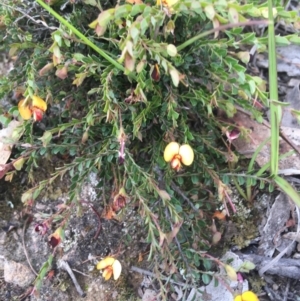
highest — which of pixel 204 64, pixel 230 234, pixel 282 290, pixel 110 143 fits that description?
pixel 204 64

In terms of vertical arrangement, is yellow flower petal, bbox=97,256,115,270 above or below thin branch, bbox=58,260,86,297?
above

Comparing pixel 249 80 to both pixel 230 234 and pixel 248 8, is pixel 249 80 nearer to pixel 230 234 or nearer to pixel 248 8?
pixel 248 8

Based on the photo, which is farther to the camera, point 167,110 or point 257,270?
point 257,270

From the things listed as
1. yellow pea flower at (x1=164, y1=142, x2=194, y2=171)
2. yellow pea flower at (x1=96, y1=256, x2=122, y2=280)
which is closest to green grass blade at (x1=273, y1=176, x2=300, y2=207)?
yellow pea flower at (x1=164, y1=142, x2=194, y2=171)

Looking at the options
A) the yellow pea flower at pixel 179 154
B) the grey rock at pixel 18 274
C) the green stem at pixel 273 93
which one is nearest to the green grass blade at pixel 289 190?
the green stem at pixel 273 93

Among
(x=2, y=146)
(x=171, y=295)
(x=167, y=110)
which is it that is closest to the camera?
(x=167, y=110)

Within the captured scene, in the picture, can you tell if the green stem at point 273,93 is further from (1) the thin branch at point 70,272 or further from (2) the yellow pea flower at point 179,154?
(1) the thin branch at point 70,272

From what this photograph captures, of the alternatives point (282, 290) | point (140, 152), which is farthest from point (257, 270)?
point (140, 152)

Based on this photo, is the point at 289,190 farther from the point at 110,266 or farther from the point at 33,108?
the point at 33,108

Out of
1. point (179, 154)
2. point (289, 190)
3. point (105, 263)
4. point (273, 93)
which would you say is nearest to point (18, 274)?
point (105, 263)

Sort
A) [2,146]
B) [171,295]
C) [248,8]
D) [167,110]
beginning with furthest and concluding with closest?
[2,146] < [171,295] < [167,110] < [248,8]

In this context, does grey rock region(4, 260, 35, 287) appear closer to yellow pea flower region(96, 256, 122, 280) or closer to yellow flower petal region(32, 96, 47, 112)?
yellow pea flower region(96, 256, 122, 280)
